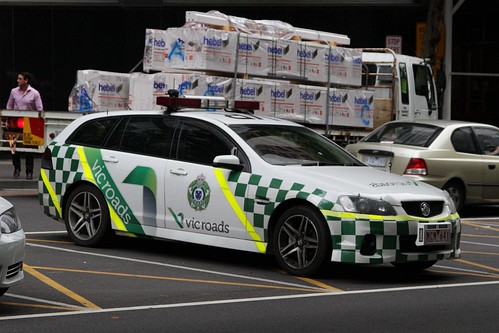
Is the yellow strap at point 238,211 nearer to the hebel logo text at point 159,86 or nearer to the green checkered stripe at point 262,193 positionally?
the green checkered stripe at point 262,193

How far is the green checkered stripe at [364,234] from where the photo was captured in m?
9.99

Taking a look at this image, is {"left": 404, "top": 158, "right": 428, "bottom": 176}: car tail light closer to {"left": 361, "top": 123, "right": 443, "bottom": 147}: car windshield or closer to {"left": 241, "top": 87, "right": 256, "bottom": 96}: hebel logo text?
{"left": 361, "top": 123, "right": 443, "bottom": 147}: car windshield

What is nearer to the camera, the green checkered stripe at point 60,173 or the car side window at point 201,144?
the car side window at point 201,144

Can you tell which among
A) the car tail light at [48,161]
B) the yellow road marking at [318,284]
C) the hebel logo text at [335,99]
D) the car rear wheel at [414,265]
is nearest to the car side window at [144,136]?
the car tail light at [48,161]

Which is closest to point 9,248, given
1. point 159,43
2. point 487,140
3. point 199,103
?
point 199,103

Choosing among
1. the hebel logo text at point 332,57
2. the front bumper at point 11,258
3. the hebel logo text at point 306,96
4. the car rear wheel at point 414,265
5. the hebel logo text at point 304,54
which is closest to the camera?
the front bumper at point 11,258

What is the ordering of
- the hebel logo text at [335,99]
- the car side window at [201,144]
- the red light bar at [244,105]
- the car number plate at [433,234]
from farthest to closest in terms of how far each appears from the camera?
the hebel logo text at [335,99] < the red light bar at [244,105] < the car side window at [201,144] < the car number plate at [433,234]

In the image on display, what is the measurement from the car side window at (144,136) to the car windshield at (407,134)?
5743 mm

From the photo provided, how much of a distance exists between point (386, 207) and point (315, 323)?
2090mm

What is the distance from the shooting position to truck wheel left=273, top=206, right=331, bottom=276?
10.1 m

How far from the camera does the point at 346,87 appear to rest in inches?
766

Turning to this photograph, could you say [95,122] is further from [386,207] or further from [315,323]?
[315,323]

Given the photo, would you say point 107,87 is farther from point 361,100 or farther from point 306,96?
point 361,100

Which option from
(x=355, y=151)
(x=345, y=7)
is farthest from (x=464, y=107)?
(x=355, y=151)
